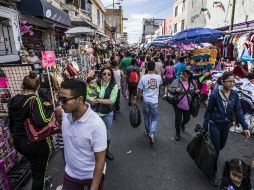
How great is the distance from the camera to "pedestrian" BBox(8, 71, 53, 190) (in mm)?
3098

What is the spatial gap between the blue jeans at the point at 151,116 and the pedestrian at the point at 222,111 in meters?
1.69

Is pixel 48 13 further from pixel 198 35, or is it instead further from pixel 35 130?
pixel 35 130

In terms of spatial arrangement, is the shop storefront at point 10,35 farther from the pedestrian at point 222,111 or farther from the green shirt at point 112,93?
the pedestrian at point 222,111

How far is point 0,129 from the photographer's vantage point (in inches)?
163

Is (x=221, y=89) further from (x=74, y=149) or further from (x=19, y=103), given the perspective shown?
(x=19, y=103)

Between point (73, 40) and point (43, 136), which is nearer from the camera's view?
point (43, 136)

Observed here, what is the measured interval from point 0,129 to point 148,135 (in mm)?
3291

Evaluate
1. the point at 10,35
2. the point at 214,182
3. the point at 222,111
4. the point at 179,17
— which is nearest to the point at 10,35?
the point at 10,35

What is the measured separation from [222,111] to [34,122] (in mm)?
2884

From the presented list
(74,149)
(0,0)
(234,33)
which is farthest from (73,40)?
(74,149)

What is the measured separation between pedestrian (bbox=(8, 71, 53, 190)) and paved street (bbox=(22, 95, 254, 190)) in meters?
0.90

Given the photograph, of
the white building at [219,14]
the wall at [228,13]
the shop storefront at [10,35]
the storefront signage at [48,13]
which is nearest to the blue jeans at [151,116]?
the shop storefront at [10,35]

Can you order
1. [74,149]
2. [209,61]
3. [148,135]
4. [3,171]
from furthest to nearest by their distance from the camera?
1. [209,61]
2. [148,135]
3. [3,171]
4. [74,149]

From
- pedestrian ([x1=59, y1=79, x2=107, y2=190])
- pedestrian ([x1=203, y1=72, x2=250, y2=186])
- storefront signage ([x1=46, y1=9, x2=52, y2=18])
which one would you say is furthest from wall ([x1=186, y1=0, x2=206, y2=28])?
pedestrian ([x1=59, y1=79, x2=107, y2=190])
